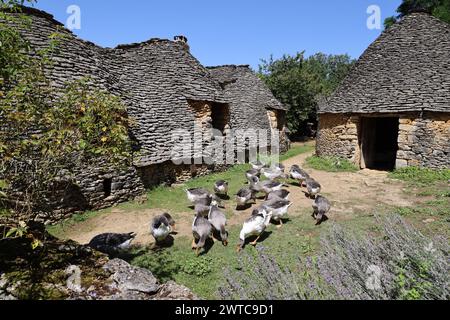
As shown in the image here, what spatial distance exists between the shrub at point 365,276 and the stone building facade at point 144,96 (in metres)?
5.44

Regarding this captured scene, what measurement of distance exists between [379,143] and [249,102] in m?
8.59

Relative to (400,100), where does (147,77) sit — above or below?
above

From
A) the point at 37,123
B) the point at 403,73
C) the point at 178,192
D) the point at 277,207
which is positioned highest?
the point at 403,73

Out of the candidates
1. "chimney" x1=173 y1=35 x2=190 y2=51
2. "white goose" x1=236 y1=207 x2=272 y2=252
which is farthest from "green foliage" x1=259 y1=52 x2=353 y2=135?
"white goose" x1=236 y1=207 x2=272 y2=252

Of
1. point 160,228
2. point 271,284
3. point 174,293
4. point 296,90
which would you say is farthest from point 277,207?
point 296,90

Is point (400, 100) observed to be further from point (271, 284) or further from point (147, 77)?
point (271, 284)

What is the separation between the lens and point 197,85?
13.4 metres

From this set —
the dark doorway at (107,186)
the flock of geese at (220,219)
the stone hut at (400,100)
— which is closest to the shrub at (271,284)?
the flock of geese at (220,219)

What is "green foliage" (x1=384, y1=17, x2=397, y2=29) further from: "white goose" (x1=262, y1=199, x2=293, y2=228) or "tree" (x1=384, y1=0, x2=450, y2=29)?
"white goose" (x1=262, y1=199, x2=293, y2=228)

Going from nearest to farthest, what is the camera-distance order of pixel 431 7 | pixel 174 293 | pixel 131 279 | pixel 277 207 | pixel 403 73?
pixel 174 293 < pixel 131 279 < pixel 277 207 < pixel 403 73 < pixel 431 7

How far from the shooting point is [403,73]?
45.5ft

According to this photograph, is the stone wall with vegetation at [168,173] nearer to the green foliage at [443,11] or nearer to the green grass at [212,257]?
the green grass at [212,257]

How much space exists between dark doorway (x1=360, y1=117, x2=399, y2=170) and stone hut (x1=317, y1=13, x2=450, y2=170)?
0.05 m
